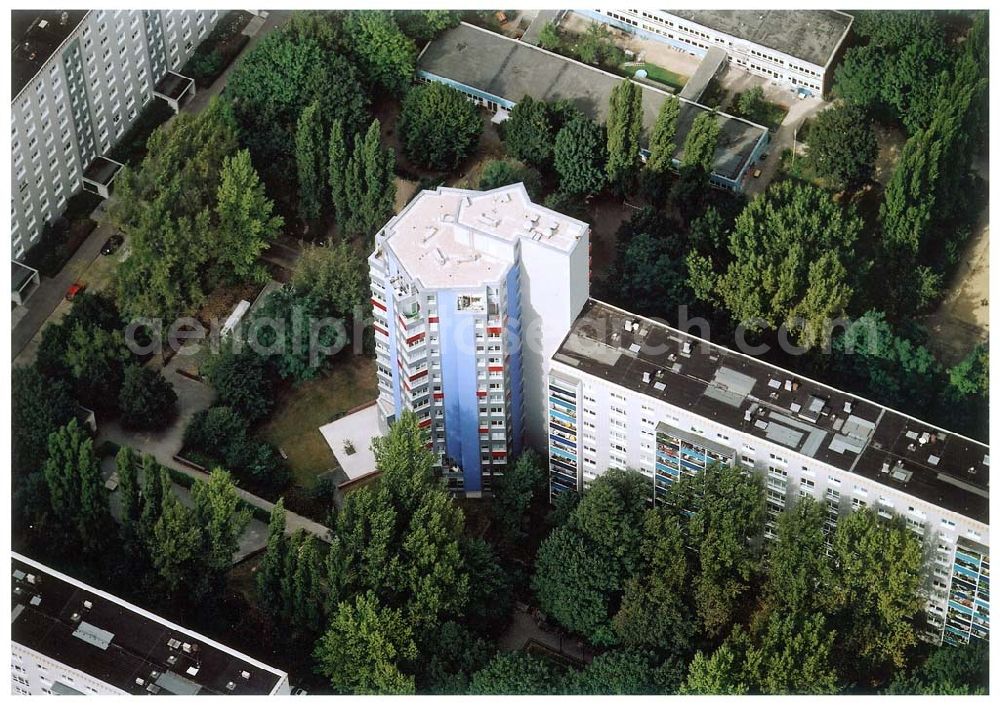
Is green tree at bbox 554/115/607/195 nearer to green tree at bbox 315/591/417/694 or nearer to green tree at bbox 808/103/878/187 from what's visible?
green tree at bbox 808/103/878/187

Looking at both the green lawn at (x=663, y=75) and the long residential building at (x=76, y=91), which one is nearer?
the long residential building at (x=76, y=91)

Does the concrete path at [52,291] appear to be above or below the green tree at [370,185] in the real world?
below

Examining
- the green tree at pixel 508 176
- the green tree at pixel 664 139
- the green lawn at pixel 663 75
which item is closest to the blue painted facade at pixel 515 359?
the green tree at pixel 508 176

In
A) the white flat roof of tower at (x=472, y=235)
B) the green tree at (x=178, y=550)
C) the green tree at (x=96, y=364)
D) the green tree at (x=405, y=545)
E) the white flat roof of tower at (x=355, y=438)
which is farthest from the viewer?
the white flat roof of tower at (x=355, y=438)

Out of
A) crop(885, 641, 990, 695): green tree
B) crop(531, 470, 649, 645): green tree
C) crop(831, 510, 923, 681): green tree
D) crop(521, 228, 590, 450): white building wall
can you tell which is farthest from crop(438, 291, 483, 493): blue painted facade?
crop(885, 641, 990, 695): green tree

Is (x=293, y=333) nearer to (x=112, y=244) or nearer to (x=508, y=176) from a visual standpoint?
(x=112, y=244)

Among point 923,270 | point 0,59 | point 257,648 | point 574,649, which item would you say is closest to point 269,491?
point 257,648

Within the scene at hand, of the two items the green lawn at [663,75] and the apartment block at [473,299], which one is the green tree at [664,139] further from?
the apartment block at [473,299]
